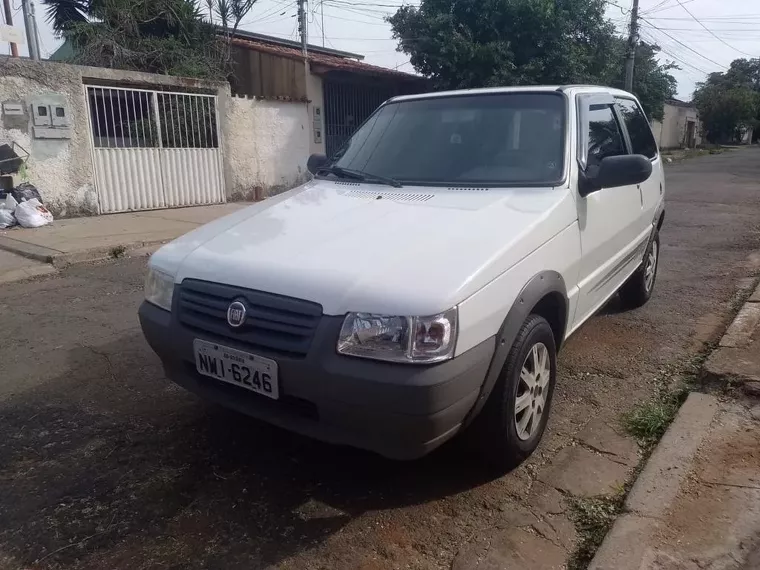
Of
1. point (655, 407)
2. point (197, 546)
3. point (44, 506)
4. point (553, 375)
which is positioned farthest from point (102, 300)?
point (655, 407)

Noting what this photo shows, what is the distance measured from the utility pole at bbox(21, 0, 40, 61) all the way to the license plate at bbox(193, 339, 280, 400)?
1072cm

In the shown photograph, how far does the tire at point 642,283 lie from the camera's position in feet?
16.1

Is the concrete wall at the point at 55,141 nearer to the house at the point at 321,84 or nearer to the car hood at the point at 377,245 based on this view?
the house at the point at 321,84

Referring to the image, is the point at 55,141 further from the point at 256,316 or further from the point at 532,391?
the point at 532,391

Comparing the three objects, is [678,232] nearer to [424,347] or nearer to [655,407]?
[655,407]

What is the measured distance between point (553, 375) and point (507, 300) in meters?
0.71

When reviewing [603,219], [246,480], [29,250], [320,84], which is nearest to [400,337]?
[246,480]

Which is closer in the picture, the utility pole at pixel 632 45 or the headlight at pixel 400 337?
the headlight at pixel 400 337

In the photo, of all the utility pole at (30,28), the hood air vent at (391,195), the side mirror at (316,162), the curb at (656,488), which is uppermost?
the utility pole at (30,28)

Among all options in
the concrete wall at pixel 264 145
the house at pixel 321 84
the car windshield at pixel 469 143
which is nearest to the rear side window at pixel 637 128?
the car windshield at pixel 469 143

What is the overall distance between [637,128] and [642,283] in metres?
1.22

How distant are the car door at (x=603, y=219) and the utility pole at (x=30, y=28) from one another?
10562 millimetres

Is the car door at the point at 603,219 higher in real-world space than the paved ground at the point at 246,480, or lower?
higher

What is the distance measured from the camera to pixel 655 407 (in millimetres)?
3418
